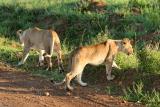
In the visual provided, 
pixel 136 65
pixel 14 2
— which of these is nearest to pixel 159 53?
pixel 136 65

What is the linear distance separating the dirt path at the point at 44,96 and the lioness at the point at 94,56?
0.37 meters

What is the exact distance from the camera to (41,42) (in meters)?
13.5

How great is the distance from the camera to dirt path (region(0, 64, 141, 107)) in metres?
9.76

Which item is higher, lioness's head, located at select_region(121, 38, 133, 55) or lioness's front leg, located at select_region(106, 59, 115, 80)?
lioness's head, located at select_region(121, 38, 133, 55)

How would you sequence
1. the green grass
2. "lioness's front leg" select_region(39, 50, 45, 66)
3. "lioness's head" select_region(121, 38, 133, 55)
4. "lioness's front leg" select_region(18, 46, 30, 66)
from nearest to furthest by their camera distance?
1. the green grass
2. "lioness's head" select_region(121, 38, 133, 55)
3. "lioness's front leg" select_region(39, 50, 45, 66)
4. "lioness's front leg" select_region(18, 46, 30, 66)

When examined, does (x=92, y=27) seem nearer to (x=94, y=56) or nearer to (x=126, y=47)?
(x=126, y=47)

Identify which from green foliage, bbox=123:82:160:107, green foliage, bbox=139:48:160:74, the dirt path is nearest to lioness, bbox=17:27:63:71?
the dirt path

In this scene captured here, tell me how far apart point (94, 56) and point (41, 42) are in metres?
2.66

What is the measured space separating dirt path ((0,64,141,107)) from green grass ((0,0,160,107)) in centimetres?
45

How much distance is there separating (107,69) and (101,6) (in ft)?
25.3

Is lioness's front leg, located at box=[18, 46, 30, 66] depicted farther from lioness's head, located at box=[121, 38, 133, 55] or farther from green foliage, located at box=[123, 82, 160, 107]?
green foliage, located at box=[123, 82, 160, 107]

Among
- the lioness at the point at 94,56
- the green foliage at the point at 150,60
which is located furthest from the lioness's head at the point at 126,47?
the green foliage at the point at 150,60

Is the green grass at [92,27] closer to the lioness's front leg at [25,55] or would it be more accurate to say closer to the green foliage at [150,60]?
the green foliage at [150,60]

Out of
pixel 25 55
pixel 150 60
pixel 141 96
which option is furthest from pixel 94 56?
pixel 25 55
